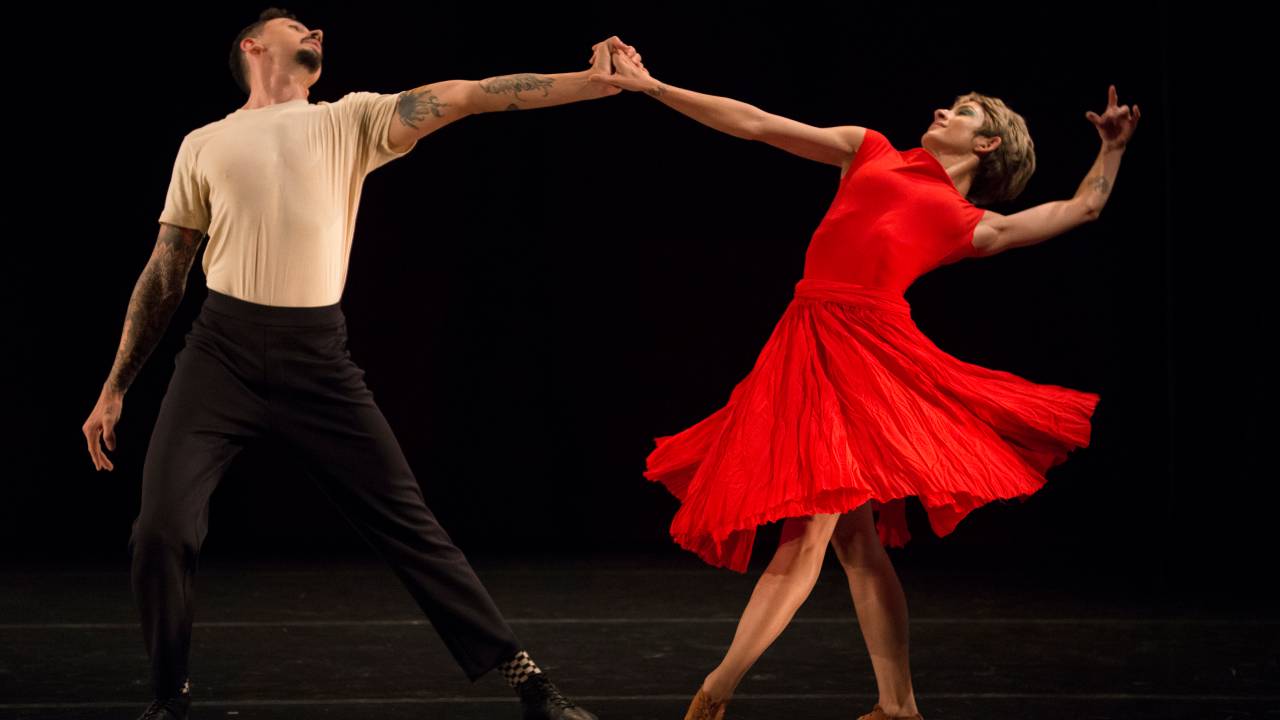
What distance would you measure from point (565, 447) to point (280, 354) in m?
2.91

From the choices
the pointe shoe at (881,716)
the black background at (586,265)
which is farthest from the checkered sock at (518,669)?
the black background at (586,265)

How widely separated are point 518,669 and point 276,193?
86 centimetres

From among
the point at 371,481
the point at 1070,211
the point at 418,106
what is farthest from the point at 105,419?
the point at 1070,211

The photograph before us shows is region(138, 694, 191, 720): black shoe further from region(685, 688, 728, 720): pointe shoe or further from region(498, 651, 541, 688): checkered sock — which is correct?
region(685, 688, 728, 720): pointe shoe

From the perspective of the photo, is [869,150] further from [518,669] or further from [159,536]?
[159,536]

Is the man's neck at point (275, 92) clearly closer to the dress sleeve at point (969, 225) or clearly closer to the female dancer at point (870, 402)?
the female dancer at point (870, 402)

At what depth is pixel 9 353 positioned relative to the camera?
16.6 ft

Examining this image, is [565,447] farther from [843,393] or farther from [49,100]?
[843,393]

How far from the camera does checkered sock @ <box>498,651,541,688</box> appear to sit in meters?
2.35

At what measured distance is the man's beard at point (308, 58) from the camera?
2.42 metres

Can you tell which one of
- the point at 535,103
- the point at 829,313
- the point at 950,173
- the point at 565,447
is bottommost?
the point at 565,447

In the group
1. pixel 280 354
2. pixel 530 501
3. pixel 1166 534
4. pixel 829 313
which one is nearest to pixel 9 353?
pixel 530 501

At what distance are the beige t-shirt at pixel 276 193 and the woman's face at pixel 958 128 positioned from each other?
956 mm

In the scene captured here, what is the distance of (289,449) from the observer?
91.0 inches
